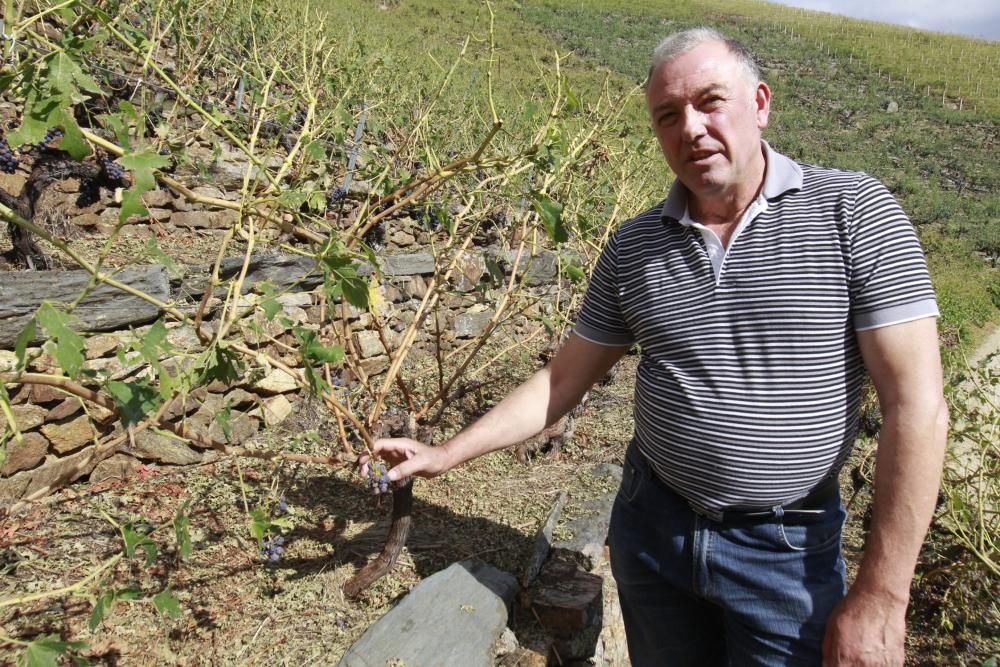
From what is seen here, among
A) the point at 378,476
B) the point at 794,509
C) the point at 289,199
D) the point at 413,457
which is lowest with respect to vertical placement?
the point at 378,476

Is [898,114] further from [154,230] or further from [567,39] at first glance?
[154,230]

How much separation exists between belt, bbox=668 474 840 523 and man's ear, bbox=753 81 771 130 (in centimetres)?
80

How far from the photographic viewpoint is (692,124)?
56.2 inches

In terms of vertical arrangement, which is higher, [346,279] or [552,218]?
[552,218]

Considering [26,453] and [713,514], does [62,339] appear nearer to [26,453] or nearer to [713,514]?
[713,514]

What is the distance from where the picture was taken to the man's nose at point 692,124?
142 centimetres

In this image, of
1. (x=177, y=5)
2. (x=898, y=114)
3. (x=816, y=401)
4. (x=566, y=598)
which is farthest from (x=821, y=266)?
(x=898, y=114)

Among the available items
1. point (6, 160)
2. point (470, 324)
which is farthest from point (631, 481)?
point (6, 160)

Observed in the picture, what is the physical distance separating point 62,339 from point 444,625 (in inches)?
55.8

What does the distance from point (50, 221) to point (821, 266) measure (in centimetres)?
403

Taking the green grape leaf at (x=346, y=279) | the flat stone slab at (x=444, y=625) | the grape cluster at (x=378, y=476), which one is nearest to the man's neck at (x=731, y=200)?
the green grape leaf at (x=346, y=279)

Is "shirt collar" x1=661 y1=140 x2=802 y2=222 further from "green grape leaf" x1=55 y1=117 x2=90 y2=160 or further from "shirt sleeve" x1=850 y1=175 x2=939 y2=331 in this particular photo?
"green grape leaf" x1=55 y1=117 x2=90 y2=160

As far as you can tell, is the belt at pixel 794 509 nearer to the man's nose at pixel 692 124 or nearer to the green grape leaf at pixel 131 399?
the man's nose at pixel 692 124

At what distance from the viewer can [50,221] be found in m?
3.75
